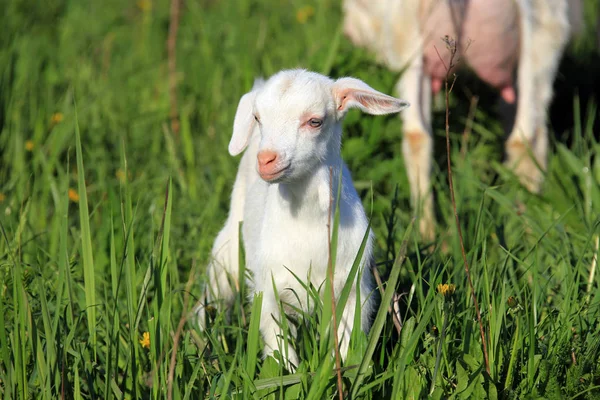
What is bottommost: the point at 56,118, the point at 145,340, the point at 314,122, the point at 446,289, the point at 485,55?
the point at 145,340

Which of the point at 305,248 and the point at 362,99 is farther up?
the point at 362,99

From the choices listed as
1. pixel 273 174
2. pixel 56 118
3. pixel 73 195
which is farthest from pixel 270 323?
pixel 56 118

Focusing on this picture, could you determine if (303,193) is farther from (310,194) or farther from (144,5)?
(144,5)

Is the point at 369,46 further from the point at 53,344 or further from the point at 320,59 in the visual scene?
the point at 53,344

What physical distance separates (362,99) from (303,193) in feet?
1.17

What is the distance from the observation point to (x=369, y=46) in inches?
204

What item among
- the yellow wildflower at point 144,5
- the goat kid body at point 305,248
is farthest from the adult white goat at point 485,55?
the yellow wildflower at point 144,5

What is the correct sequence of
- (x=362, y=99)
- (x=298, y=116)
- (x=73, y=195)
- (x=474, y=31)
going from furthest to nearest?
1. (x=474, y=31)
2. (x=73, y=195)
3. (x=362, y=99)
4. (x=298, y=116)

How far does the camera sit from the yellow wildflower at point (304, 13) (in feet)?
22.0

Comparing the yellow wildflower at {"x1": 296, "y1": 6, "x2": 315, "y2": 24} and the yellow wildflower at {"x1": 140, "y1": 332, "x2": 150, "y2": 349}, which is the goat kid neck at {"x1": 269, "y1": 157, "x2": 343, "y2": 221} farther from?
the yellow wildflower at {"x1": 296, "y1": 6, "x2": 315, "y2": 24}

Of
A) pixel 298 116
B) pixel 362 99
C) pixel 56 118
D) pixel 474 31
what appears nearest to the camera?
pixel 298 116

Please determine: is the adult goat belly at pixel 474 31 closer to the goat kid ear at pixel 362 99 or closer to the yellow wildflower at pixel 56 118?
the goat kid ear at pixel 362 99

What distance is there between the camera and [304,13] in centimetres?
677

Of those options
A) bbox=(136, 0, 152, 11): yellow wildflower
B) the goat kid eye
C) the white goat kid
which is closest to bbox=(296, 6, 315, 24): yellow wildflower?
bbox=(136, 0, 152, 11): yellow wildflower
